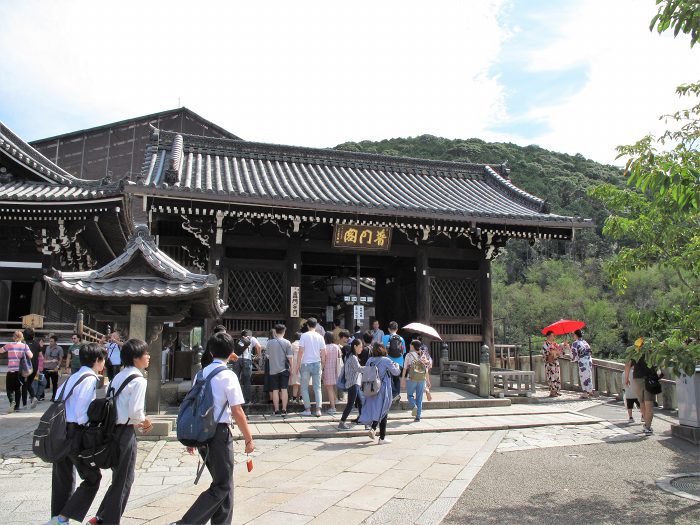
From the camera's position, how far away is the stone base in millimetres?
8320

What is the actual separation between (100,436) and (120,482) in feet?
1.25

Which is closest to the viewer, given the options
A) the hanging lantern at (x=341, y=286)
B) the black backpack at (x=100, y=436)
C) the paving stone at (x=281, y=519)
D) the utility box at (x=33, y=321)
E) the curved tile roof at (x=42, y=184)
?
the black backpack at (x=100, y=436)

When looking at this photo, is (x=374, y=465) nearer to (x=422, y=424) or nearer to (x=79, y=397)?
(x=422, y=424)

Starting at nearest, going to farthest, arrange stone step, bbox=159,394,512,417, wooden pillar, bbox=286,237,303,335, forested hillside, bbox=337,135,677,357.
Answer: stone step, bbox=159,394,512,417 → wooden pillar, bbox=286,237,303,335 → forested hillside, bbox=337,135,677,357

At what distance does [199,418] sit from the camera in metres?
3.95

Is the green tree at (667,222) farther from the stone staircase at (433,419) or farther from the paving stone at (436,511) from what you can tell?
the stone staircase at (433,419)

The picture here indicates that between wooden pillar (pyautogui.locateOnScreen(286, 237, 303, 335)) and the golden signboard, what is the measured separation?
992 mm

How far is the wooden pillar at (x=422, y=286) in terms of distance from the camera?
14.3 meters

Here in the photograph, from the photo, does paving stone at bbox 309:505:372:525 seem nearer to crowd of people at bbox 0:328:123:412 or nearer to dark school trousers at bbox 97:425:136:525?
dark school trousers at bbox 97:425:136:525

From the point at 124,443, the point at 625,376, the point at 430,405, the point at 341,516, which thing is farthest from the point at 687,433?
the point at 124,443

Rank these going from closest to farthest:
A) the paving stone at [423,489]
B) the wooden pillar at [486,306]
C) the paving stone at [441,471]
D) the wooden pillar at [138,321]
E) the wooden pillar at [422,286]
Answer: the paving stone at [423,489]
the paving stone at [441,471]
the wooden pillar at [138,321]
the wooden pillar at [422,286]
the wooden pillar at [486,306]

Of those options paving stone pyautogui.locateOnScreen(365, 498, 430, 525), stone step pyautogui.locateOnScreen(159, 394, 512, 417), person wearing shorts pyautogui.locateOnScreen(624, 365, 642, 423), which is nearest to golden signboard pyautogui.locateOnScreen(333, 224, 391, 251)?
stone step pyautogui.locateOnScreen(159, 394, 512, 417)

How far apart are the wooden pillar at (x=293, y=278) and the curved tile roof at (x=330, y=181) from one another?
1.31 m

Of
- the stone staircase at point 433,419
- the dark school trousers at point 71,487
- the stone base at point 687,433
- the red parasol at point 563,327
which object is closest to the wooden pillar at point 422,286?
the stone staircase at point 433,419
